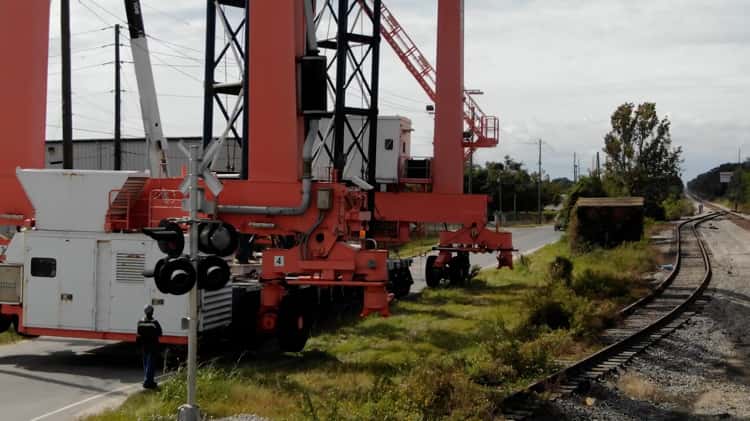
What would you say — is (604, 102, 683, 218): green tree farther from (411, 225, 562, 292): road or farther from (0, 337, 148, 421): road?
(0, 337, 148, 421): road

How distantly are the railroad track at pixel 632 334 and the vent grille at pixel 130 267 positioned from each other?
272 inches

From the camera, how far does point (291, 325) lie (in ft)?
48.9

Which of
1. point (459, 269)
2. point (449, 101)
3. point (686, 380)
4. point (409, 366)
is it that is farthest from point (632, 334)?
point (449, 101)

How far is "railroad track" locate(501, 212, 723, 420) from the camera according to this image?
10852mm

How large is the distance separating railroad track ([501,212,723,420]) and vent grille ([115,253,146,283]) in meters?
6.92

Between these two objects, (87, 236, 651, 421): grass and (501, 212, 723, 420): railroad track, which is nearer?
(87, 236, 651, 421): grass

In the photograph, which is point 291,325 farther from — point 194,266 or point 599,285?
point 599,285

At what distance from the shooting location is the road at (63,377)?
11.6 m

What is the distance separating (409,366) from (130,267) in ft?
16.6

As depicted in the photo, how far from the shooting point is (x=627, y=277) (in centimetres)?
2586

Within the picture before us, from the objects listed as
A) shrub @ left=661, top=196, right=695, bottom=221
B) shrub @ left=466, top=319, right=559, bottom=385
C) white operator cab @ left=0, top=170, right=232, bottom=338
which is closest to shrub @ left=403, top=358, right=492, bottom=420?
shrub @ left=466, top=319, right=559, bottom=385

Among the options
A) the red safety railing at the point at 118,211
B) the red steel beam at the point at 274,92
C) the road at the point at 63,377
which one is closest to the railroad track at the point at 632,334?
the road at the point at 63,377

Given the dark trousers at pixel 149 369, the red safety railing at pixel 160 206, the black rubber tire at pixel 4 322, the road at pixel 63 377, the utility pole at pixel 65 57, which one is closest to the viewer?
the road at pixel 63 377

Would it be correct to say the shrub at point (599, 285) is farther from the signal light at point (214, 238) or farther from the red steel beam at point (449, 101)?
the signal light at point (214, 238)
